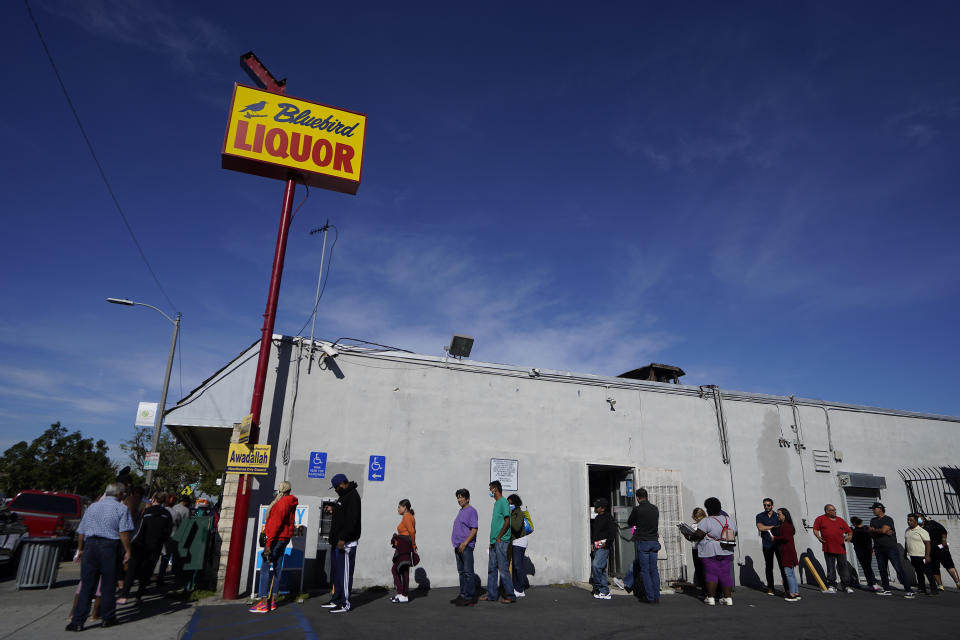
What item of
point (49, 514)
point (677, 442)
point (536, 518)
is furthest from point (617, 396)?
point (49, 514)

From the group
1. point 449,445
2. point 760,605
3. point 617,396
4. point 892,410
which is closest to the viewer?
point 760,605

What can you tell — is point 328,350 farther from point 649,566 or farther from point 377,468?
point 649,566

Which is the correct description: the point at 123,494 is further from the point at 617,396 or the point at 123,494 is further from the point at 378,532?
the point at 617,396

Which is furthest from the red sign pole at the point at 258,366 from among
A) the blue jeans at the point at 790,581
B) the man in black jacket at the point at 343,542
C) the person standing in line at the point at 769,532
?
the blue jeans at the point at 790,581

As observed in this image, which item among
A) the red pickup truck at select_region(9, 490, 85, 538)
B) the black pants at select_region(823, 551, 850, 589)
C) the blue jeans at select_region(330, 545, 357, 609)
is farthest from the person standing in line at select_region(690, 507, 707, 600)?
the red pickup truck at select_region(9, 490, 85, 538)

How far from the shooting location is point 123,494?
7574 mm

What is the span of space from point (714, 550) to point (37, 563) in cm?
1151

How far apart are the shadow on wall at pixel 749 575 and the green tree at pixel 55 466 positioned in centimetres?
4510

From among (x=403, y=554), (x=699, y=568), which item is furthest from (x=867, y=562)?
(x=403, y=554)

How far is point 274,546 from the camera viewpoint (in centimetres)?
801

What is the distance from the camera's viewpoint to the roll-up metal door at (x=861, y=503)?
1380 centimetres

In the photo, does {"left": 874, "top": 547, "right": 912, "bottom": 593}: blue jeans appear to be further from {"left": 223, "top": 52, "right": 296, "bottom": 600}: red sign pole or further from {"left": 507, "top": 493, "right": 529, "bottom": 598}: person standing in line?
{"left": 223, "top": 52, "right": 296, "bottom": 600}: red sign pole

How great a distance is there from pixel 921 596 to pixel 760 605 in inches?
163

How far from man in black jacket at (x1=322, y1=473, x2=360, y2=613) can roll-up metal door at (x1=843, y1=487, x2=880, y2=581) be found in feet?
40.4
